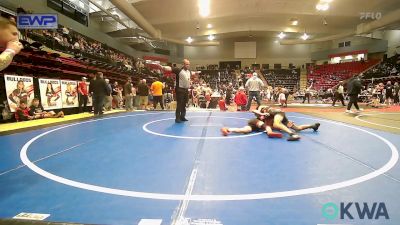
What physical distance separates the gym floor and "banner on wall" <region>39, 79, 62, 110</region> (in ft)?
19.2

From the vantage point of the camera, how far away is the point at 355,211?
6.34 ft

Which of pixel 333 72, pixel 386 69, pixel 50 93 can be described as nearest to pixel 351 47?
pixel 333 72

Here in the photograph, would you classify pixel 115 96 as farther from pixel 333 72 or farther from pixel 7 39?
pixel 333 72

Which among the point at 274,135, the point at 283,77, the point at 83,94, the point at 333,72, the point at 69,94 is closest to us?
the point at 274,135

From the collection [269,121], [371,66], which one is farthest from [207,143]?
[371,66]

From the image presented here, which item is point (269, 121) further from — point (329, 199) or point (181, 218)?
point (181, 218)

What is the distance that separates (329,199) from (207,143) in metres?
2.46

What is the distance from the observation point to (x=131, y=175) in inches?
109

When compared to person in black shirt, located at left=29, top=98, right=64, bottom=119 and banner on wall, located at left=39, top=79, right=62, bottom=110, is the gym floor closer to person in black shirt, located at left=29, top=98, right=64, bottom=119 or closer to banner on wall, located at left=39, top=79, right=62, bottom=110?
person in black shirt, located at left=29, top=98, right=64, bottom=119

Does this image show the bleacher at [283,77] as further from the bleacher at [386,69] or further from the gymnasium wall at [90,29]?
the gymnasium wall at [90,29]

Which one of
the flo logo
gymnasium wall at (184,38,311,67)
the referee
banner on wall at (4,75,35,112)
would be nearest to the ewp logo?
banner on wall at (4,75,35,112)

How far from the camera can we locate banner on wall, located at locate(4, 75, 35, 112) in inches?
323

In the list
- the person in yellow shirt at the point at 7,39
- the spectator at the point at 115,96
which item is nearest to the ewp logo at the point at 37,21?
the spectator at the point at 115,96

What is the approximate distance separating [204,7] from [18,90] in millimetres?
16330
